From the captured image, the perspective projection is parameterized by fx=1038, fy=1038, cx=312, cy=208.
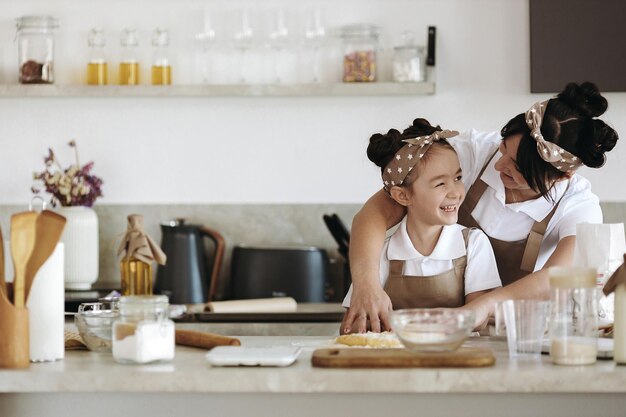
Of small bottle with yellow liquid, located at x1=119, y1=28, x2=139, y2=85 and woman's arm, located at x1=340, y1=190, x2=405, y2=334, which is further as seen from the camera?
small bottle with yellow liquid, located at x1=119, y1=28, x2=139, y2=85

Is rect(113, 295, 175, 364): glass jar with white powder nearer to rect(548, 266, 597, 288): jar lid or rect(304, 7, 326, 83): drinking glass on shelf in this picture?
rect(548, 266, 597, 288): jar lid

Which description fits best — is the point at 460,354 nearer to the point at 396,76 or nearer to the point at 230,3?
the point at 396,76

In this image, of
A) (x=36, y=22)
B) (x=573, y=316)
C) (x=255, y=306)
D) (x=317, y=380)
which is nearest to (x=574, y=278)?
(x=573, y=316)

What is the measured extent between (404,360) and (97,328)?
63 cm

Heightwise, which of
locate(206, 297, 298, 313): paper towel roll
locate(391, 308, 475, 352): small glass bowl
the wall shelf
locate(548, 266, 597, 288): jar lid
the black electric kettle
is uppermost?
the wall shelf

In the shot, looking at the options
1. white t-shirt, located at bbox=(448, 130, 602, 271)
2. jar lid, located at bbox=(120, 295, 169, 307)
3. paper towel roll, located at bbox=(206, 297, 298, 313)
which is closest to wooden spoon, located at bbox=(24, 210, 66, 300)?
jar lid, located at bbox=(120, 295, 169, 307)

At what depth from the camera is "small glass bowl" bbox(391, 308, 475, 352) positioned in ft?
5.91

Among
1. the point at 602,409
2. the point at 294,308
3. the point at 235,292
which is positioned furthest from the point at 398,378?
the point at 235,292

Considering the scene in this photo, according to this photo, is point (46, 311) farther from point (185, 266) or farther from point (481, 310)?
point (185, 266)

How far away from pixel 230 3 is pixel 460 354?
2.98m

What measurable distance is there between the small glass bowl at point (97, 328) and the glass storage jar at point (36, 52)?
252cm

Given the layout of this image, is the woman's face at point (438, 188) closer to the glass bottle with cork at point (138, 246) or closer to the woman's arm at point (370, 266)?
the woman's arm at point (370, 266)

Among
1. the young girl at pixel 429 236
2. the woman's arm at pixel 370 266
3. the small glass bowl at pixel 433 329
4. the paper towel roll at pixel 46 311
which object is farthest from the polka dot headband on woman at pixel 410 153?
the paper towel roll at pixel 46 311

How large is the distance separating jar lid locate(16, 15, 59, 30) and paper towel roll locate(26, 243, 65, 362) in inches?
106
